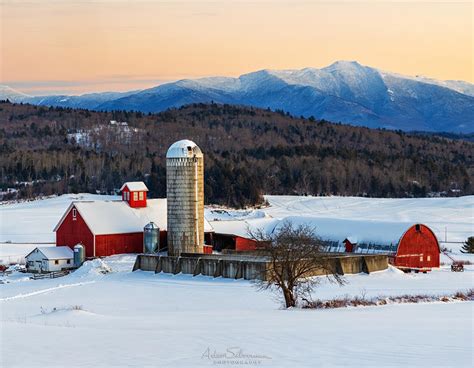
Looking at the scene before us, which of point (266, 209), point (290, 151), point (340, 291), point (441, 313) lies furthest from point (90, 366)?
point (290, 151)

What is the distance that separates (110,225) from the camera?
50844 millimetres

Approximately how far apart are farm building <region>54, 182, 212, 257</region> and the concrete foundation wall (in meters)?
6.15

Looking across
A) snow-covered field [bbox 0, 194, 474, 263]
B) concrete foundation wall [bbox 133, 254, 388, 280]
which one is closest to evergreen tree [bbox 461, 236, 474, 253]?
snow-covered field [bbox 0, 194, 474, 263]

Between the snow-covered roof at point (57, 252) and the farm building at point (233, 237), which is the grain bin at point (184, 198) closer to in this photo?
the snow-covered roof at point (57, 252)

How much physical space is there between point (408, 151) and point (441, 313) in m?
156

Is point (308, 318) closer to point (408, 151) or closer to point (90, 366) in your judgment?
point (90, 366)

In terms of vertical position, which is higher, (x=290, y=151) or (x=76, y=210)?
(x=290, y=151)

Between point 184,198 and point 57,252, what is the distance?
28.0 ft

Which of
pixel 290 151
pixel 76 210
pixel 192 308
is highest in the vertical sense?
pixel 290 151

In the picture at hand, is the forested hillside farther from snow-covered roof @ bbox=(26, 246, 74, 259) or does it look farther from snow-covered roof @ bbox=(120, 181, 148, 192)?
snow-covered roof @ bbox=(26, 246, 74, 259)

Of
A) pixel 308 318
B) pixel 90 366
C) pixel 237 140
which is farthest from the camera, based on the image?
pixel 237 140

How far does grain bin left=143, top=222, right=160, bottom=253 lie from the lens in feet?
162

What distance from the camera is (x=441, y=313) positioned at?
23.3 m

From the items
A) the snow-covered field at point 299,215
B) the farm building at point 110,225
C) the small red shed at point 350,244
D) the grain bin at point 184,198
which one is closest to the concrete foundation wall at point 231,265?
the grain bin at point 184,198
